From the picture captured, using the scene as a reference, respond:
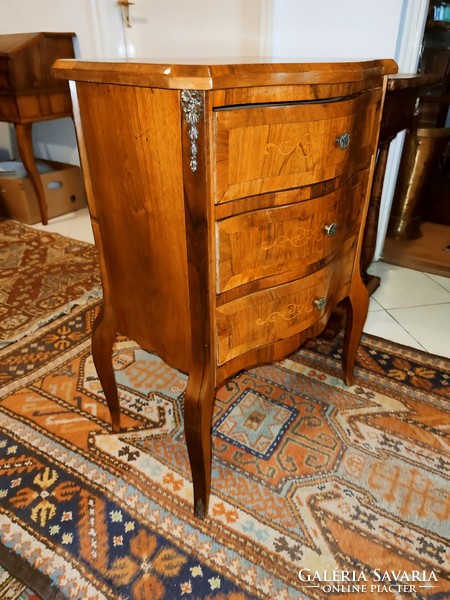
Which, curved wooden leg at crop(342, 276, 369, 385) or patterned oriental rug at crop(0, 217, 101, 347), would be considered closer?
curved wooden leg at crop(342, 276, 369, 385)

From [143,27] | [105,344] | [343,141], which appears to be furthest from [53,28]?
[343,141]

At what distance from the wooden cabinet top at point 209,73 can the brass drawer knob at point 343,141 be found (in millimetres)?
109

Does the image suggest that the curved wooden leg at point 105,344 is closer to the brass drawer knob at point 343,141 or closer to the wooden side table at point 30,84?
the brass drawer knob at point 343,141

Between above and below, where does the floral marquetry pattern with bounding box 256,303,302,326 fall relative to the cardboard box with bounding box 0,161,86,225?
above

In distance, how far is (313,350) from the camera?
1710mm

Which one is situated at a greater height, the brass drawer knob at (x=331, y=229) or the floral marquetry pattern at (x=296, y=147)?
the floral marquetry pattern at (x=296, y=147)

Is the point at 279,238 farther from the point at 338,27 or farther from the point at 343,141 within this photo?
the point at 338,27

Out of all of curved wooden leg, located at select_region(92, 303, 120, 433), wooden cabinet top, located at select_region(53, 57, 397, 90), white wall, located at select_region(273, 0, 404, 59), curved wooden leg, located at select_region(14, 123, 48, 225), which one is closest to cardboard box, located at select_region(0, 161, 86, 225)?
curved wooden leg, located at select_region(14, 123, 48, 225)

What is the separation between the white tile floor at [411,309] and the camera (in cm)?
181

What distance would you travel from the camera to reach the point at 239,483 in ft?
3.85

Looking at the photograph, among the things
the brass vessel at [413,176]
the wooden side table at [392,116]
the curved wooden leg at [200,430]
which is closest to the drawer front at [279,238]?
the curved wooden leg at [200,430]

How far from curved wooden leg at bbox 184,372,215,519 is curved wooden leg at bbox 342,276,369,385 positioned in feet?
→ 2.02

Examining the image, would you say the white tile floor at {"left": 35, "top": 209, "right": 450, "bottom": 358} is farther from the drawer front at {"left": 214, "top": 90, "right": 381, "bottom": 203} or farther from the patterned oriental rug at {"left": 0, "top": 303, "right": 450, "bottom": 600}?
the drawer front at {"left": 214, "top": 90, "right": 381, "bottom": 203}

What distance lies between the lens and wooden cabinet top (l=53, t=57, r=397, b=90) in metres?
0.67
